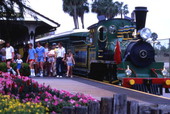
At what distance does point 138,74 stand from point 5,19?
606 centimetres

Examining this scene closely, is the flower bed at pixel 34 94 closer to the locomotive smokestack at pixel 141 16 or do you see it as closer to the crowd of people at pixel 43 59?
the locomotive smokestack at pixel 141 16

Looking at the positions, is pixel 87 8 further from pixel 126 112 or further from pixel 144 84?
pixel 126 112

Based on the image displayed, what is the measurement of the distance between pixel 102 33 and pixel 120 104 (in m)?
11.3

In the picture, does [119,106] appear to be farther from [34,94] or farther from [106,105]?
[34,94]

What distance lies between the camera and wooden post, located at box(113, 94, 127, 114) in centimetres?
524

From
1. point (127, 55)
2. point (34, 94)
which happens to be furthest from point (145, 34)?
point (34, 94)

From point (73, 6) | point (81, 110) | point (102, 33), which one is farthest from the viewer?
point (73, 6)

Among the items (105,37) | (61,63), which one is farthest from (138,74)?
(61,63)

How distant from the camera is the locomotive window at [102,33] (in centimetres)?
1624

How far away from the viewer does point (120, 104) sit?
17.3 ft

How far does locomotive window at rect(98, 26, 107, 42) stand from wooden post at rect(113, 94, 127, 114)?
1101 centimetres

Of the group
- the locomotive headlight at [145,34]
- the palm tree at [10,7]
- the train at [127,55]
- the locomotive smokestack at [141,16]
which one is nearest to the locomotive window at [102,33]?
the train at [127,55]

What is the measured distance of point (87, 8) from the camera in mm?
66125

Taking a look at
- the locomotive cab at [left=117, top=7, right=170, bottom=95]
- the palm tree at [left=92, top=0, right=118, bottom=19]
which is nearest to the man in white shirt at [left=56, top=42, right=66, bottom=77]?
the locomotive cab at [left=117, top=7, right=170, bottom=95]
